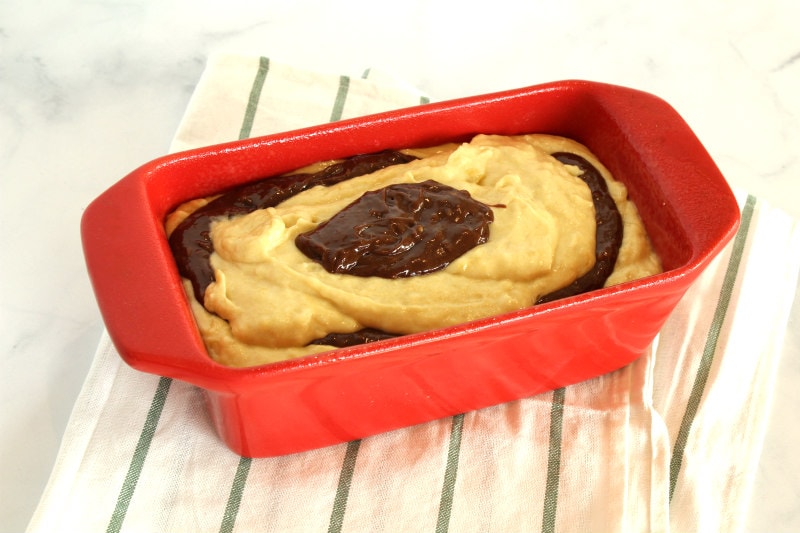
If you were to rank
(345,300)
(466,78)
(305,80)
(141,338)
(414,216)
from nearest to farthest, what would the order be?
(141,338) < (345,300) < (414,216) < (305,80) < (466,78)

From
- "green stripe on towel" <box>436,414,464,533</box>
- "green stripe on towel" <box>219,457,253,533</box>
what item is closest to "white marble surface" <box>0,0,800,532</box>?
"green stripe on towel" <box>219,457,253,533</box>

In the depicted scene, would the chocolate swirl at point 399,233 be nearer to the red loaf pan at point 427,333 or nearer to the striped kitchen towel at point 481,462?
the red loaf pan at point 427,333

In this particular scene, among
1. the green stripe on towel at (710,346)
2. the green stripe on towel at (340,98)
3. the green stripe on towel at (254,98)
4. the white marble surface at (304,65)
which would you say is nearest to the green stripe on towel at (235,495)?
the white marble surface at (304,65)

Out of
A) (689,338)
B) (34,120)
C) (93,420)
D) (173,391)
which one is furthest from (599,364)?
(34,120)

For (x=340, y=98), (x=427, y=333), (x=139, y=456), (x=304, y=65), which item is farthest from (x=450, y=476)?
(x=304, y=65)

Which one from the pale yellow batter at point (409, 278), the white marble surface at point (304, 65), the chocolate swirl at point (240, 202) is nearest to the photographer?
the pale yellow batter at point (409, 278)

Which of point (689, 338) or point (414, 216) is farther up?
point (414, 216)

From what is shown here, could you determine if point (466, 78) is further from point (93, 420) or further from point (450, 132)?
point (93, 420)
